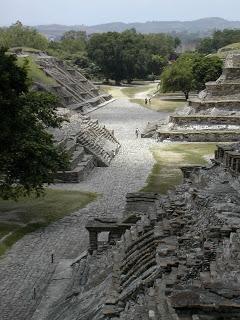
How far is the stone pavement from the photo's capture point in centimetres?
1702

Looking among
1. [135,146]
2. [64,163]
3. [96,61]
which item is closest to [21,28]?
[96,61]

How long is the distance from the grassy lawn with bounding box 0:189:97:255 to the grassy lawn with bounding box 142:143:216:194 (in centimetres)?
414

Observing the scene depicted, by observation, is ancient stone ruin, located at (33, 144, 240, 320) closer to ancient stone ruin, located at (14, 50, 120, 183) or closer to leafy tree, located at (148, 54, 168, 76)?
ancient stone ruin, located at (14, 50, 120, 183)

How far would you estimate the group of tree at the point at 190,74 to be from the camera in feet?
242

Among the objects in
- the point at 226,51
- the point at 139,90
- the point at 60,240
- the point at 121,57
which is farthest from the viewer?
the point at 121,57

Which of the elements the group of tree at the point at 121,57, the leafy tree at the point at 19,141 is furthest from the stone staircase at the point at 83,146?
the group of tree at the point at 121,57

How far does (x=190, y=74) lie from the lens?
73812mm

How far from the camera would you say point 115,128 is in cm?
5644

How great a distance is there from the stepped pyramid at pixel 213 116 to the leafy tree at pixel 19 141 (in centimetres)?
2496

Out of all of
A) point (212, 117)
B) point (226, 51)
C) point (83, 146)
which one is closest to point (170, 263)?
point (83, 146)

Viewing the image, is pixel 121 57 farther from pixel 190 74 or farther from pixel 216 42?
pixel 216 42

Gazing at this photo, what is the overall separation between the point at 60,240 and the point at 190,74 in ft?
178

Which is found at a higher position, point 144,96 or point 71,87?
point 71,87

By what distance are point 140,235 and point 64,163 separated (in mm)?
9750
